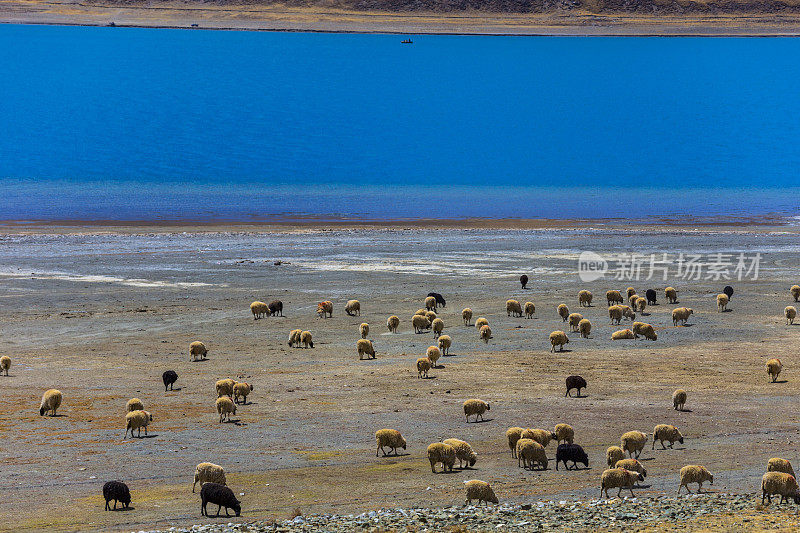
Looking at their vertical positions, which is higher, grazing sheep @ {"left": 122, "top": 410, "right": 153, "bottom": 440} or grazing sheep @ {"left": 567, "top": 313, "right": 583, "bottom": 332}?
grazing sheep @ {"left": 567, "top": 313, "right": 583, "bottom": 332}

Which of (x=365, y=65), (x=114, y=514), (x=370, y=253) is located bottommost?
(x=114, y=514)

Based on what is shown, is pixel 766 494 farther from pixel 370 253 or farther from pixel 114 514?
pixel 370 253

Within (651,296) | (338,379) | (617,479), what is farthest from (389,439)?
(651,296)

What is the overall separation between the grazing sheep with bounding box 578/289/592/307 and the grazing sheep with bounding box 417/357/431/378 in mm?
10992

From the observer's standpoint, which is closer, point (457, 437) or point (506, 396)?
point (457, 437)

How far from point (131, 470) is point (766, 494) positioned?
1036cm

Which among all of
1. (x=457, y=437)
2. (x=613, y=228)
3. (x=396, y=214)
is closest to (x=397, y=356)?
(x=457, y=437)

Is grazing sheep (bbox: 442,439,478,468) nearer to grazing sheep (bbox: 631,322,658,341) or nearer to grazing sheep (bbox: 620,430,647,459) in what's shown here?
grazing sheep (bbox: 620,430,647,459)

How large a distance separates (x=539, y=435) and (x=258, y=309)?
16197 millimetres

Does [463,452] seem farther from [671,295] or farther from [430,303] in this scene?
[671,295]

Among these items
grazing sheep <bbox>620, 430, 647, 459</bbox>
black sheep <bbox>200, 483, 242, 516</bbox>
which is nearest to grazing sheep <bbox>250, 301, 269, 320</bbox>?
grazing sheep <bbox>620, 430, 647, 459</bbox>

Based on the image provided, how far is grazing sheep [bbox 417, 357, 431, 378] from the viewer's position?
2328cm

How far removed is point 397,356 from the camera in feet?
85.8

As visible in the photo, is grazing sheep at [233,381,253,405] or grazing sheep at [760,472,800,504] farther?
grazing sheep at [233,381,253,405]
